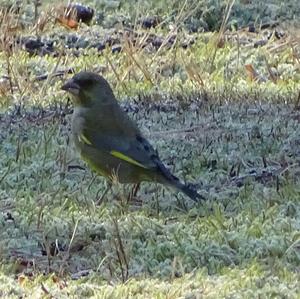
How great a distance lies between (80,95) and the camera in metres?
7.31

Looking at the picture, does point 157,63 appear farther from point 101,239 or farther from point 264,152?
point 101,239

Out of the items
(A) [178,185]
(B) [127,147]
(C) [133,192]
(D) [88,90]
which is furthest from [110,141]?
(A) [178,185]

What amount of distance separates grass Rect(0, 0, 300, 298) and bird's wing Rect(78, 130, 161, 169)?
0.18m

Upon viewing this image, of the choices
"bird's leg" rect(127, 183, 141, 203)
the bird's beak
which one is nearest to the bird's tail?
"bird's leg" rect(127, 183, 141, 203)

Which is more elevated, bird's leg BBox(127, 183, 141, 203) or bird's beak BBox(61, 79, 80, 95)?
bird's beak BBox(61, 79, 80, 95)

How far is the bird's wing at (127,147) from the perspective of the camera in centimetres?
673

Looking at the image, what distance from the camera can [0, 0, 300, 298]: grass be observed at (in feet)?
18.1

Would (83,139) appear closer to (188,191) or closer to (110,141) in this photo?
(110,141)

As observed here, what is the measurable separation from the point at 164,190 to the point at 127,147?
12.6 inches

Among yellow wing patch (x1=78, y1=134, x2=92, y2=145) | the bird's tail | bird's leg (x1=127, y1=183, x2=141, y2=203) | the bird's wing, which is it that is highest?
the bird's tail

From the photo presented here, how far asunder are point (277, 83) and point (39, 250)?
4.27m

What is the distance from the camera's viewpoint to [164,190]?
6.99 m

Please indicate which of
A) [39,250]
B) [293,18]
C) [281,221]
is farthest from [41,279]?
[293,18]

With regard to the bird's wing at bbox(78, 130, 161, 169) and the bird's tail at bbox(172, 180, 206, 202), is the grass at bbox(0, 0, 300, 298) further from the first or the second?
the bird's wing at bbox(78, 130, 161, 169)
